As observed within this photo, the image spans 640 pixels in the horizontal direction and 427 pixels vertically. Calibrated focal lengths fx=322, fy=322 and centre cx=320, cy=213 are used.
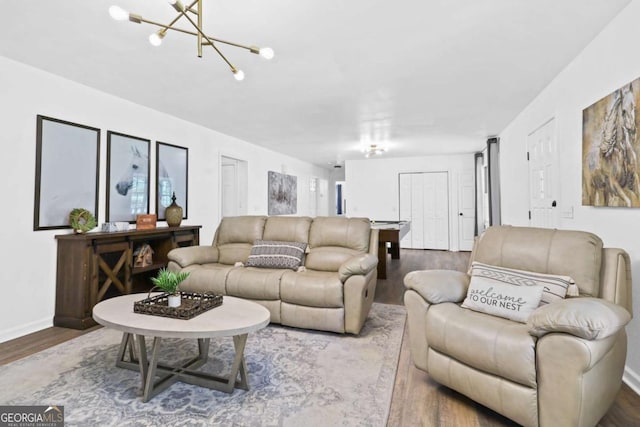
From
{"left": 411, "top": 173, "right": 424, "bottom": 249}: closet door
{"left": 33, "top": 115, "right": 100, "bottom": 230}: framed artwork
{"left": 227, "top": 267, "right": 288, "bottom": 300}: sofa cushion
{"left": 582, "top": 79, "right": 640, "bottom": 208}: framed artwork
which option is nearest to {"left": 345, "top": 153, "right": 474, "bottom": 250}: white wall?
{"left": 411, "top": 173, "right": 424, "bottom": 249}: closet door

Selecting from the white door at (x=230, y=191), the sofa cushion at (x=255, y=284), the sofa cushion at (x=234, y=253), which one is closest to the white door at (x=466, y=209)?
the white door at (x=230, y=191)

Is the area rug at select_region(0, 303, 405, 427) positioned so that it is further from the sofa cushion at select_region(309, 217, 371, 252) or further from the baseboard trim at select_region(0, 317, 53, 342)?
the sofa cushion at select_region(309, 217, 371, 252)

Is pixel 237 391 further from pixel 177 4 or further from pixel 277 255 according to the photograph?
pixel 177 4

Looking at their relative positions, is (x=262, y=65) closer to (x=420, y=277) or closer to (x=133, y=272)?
(x=420, y=277)

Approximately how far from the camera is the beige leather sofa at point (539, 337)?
52.0 inches

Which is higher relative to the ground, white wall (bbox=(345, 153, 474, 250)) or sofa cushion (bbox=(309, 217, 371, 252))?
white wall (bbox=(345, 153, 474, 250))

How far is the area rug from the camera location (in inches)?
65.7

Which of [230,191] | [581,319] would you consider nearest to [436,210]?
[230,191]

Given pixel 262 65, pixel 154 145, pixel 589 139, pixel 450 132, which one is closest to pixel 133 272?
pixel 154 145

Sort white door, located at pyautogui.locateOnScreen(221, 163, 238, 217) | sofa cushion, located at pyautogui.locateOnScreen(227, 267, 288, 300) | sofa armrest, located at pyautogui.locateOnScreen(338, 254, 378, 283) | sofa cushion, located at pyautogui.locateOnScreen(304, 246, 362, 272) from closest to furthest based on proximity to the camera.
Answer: sofa armrest, located at pyautogui.locateOnScreen(338, 254, 378, 283) → sofa cushion, located at pyautogui.locateOnScreen(227, 267, 288, 300) → sofa cushion, located at pyautogui.locateOnScreen(304, 246, 362, 272) → white door, located at pyautogui.locateOnScreen(221, 163, 238, 217)

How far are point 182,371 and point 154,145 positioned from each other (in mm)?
3166

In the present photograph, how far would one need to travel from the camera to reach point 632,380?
198 cm

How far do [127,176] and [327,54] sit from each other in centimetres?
276
